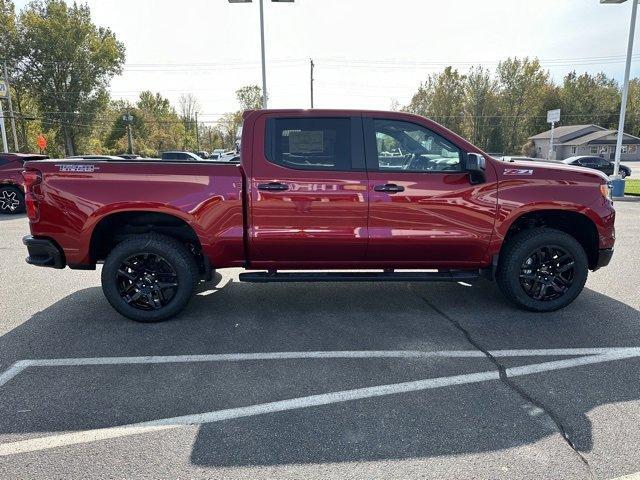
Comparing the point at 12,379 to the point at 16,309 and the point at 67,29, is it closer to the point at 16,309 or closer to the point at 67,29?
the point at 16,309

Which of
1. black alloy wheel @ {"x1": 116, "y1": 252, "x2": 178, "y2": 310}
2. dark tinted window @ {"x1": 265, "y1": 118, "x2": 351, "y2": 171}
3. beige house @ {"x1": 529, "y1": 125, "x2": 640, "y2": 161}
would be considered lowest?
black alloy wheel @ {"x1": 116, "y1": 252, "x2": 178, "y2": 310}

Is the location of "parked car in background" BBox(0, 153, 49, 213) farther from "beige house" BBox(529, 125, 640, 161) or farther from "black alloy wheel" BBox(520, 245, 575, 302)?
"beige house" BBox(529, 125, 640, 161)

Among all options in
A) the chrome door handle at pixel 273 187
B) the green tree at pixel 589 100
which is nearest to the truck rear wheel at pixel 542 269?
the chrome door handle at pixel 273 187

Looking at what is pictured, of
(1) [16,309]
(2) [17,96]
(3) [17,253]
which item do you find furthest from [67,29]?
(1) [16,309]

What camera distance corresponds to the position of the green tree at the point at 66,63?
44.5 metres

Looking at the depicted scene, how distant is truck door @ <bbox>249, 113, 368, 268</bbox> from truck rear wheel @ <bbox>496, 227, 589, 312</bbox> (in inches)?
60.9

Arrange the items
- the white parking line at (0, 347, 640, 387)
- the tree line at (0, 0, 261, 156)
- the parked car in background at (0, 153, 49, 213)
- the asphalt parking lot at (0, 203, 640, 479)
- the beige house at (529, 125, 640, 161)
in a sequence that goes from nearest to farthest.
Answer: the asphalt parking lot at (0, 203, 640, 479) → the white parking line at (0, 347, 640, 387) → the parked car in background at (0, 153, 49, 213) → the tree line at (0, 0, 261, 156) → the beige house at (529, 125, 640, 161)

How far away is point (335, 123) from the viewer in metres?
4.27

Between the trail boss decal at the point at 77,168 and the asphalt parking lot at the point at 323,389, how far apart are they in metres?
1.51

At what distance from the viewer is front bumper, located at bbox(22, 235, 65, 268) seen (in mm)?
4215

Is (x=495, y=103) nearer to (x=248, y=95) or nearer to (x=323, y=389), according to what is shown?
(x=248, y=95)

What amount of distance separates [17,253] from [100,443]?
6260 millimetres

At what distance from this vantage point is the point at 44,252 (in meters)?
4.26

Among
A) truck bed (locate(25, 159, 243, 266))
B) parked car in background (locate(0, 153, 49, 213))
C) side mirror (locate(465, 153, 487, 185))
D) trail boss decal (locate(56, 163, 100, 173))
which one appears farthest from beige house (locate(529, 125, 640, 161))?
trail boss decal (locate(56, 163, 100, 173))
